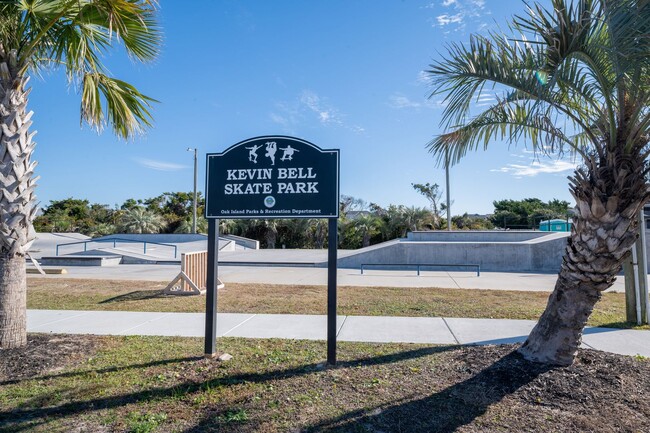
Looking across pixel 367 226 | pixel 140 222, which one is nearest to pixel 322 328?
pixel 367 226

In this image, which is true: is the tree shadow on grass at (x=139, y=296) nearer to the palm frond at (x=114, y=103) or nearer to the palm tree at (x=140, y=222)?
the palm frond at (x=114, y=103)

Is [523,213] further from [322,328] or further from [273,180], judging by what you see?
[273,180]

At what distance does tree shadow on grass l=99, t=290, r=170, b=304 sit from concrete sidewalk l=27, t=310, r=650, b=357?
1.52m

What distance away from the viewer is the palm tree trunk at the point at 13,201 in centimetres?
482

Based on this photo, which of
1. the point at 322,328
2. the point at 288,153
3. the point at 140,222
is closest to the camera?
the point at 288,153

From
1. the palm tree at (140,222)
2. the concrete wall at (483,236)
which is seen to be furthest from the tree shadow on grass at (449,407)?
the palm tree at (140,222)

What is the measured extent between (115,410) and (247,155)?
3047 mm

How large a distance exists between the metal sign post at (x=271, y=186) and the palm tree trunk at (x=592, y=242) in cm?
243

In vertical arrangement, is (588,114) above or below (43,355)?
above

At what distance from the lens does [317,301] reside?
360 inches

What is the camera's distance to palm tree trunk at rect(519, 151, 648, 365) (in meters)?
3.91

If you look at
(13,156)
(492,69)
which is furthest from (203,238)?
(492,69)

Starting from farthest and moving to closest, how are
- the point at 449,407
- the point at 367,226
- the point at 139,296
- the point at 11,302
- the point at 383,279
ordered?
1. the point at 367,226
2. the point at 383,279
3. the point at 139,296
4. the point at 11,302
5. the point at 449,407

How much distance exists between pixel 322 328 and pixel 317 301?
2.54 metres
